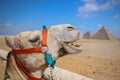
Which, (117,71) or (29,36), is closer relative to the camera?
(29,36)

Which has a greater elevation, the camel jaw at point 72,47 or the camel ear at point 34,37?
the camel ear at point 34,37

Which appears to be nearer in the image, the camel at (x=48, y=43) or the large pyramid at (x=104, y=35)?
the camel at (x=48, y=43)

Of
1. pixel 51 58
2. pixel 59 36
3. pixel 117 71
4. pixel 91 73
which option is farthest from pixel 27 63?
pixel 117 71

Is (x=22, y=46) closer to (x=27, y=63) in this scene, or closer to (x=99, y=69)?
(x=27, y=63)

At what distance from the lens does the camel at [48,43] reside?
1943 millimetres

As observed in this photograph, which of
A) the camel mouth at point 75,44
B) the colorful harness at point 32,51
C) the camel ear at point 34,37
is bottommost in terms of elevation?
the colorful harness at point 32,51

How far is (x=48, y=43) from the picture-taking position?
6.42ft

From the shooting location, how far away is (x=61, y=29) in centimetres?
195

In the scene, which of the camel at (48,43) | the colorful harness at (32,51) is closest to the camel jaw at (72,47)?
the camel at (48,43)

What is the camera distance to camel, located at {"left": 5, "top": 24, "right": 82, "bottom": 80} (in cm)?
194

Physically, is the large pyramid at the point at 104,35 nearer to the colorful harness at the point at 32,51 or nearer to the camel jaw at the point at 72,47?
the camel jaw at the point at 72,47

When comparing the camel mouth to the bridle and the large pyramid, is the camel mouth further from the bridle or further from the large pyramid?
the large pyramid

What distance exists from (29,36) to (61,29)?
14.2 inches

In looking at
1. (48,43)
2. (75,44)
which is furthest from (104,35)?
(48,43)
